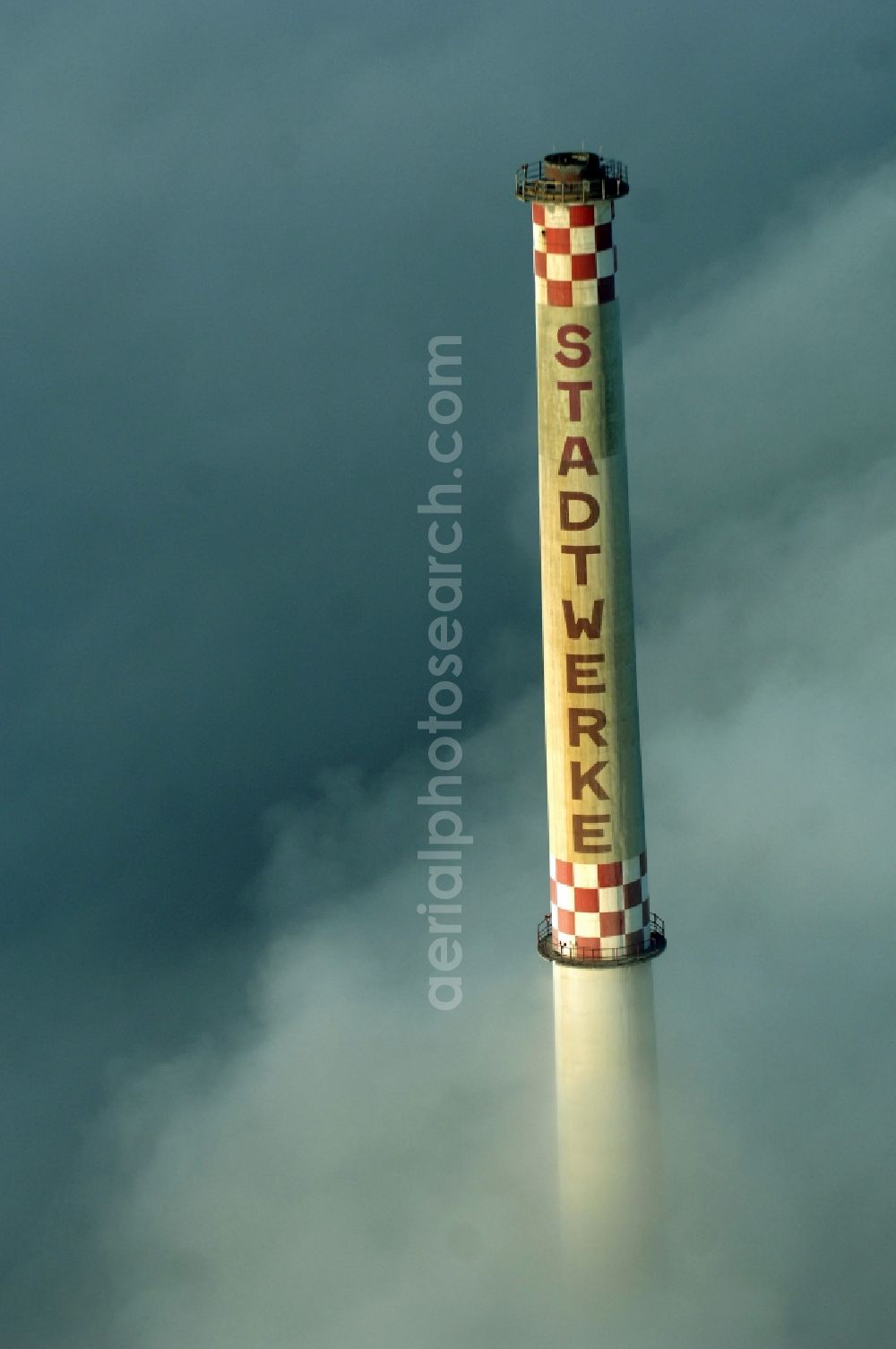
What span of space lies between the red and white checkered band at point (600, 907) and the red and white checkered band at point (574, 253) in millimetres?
16959

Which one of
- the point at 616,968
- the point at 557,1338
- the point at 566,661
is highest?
the point at 566,661

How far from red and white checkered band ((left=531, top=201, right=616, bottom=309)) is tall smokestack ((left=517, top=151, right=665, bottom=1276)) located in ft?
0.12

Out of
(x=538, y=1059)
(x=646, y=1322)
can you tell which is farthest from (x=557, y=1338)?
(x=538, y=1059)

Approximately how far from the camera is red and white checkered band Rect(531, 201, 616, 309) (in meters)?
102

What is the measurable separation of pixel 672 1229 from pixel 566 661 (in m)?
19.9

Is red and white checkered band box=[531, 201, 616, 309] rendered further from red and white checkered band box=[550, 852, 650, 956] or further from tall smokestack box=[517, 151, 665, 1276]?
red and white checkered band box=[550, 852, 650, 956]

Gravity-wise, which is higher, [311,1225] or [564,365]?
[564,365]

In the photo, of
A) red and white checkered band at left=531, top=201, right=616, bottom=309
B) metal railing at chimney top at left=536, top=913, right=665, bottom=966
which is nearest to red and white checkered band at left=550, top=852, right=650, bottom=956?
metal railing at chimney top at left=536, top=913, right=665, bottom=966

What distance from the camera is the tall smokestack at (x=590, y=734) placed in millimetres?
102938

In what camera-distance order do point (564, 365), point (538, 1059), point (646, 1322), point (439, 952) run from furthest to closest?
1. point (439, 952)
2. point (538, 1059)
3. point (646, 1322)
4. point (564, 365)

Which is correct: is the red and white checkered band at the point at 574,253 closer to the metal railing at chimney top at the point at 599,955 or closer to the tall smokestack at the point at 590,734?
the tall smokestack at the point at 590,734

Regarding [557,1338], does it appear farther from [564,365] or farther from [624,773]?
[564,365]

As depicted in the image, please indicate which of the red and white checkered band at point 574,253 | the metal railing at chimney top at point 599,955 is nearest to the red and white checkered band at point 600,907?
the metal railing at chimney top at point 599,955

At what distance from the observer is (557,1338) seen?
112 metres
